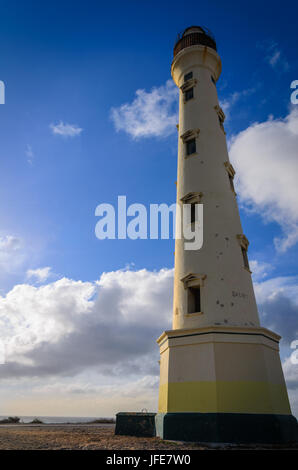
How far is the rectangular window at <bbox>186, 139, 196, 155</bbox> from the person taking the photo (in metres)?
20.6

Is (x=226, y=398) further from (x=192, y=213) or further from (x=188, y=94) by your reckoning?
(x=188, y=94)

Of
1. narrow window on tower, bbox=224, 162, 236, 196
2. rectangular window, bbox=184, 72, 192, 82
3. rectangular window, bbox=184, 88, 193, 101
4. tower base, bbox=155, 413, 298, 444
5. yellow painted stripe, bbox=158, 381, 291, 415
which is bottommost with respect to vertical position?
tower base, bbox=155, 413, 298, 444

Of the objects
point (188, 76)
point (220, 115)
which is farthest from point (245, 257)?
point (188, 76)

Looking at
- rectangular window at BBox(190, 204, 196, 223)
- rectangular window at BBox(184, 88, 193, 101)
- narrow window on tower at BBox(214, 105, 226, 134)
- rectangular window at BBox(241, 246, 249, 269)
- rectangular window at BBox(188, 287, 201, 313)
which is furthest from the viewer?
rectangular window at BBox(184, 88, 193, 101)

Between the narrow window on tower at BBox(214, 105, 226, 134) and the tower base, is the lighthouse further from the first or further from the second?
the narrow window on tower at BBox(214, 105, 226, 134)

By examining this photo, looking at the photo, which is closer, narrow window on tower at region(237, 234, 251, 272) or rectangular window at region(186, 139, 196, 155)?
narrow window on tower at region(237, 234, 251, 272)

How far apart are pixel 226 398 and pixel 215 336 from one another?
2.40 meters

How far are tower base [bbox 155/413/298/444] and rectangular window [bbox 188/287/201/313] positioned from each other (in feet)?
15.7

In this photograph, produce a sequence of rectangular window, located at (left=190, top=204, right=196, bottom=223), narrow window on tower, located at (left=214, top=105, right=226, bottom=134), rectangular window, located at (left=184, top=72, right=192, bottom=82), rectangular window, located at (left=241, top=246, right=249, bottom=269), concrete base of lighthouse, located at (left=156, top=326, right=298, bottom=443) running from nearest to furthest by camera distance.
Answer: concrete base of lighthouse, located at (left=156, top=326, right=298, bottom=443), rectangular window, located at (left=241, top=246, right=249, bottom=269), rectangular window, located at (left=190, top=204, right=196, bottom=223), narrow window on tower, located at (left=214, top=105, right=226, bottom=134), rectangular window, located at (left=184, top=72, right=192, bottom=82)

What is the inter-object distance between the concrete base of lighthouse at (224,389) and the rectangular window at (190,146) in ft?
36.5

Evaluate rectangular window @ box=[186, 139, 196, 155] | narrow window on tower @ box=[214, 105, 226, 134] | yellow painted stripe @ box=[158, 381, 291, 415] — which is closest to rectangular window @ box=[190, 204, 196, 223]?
rectangular window @ box=[186, 139, 196, 155]

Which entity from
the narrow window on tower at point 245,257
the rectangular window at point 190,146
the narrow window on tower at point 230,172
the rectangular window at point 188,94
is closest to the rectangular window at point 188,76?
the rectangular window at point 188,94

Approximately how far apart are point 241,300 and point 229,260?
2.06 m
